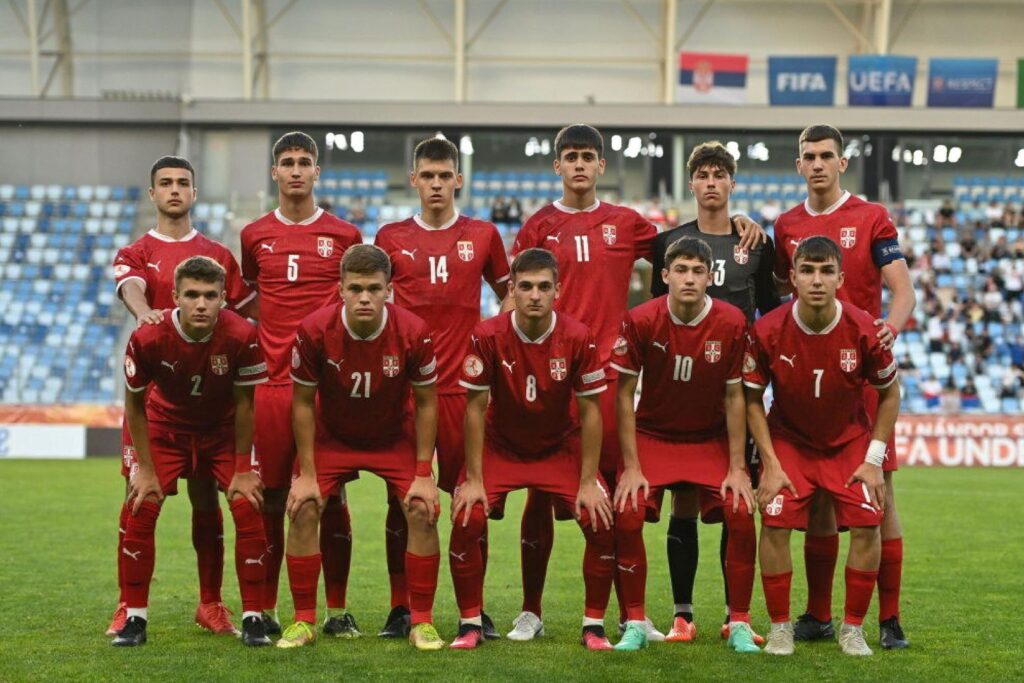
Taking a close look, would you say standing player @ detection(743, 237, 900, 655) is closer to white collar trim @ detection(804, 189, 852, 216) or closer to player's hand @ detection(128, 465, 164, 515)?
white collar trim @ detection(804, 189, 852, 216)

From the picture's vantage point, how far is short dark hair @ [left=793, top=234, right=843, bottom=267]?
621 cm

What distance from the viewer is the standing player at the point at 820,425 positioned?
6.22 m

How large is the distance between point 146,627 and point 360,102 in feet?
76.6

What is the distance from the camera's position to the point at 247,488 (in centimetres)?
642

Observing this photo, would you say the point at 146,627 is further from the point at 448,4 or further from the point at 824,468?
the point at 448,4

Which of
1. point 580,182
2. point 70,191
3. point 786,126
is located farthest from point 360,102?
point 580,182

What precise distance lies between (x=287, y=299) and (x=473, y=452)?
4.37ft

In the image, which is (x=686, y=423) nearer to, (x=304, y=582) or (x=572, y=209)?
(x=572, y=209)

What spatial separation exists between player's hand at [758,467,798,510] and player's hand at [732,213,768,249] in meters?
1.20

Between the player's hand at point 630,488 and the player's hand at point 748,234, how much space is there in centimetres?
131

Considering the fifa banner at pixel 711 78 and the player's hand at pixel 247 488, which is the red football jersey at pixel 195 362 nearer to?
the player's hand at pixel 247 488

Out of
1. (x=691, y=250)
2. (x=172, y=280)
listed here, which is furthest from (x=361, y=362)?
(x=691, y=250)

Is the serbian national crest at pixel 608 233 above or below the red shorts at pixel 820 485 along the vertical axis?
above

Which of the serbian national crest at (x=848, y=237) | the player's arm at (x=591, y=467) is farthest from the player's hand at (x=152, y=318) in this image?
the serbian national crest at (x=848, y=237)
